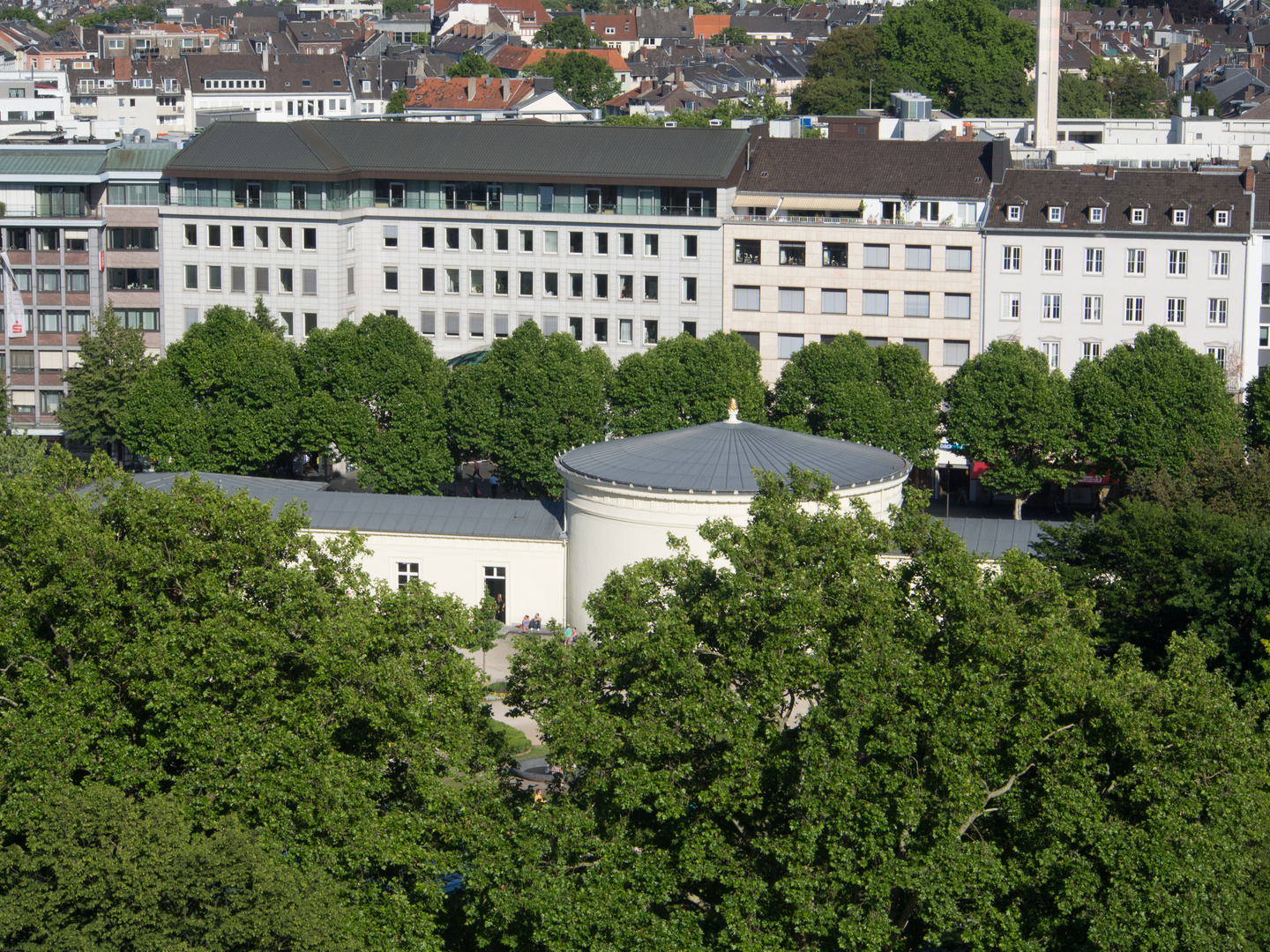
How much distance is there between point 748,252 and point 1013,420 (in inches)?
958

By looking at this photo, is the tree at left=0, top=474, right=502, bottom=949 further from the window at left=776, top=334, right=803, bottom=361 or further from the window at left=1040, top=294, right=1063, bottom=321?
the window at left=1040, top=294, right=1063, bottom=321

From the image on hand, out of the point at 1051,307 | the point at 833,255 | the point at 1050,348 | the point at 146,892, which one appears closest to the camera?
the point at 146,892

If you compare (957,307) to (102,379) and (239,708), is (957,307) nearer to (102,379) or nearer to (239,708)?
(102,379)

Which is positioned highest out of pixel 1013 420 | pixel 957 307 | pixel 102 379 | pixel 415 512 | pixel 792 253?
pixel 792 253

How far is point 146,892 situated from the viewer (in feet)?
136

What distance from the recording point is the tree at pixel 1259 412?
299 feet

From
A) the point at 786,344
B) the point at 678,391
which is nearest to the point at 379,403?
the point at 678,391

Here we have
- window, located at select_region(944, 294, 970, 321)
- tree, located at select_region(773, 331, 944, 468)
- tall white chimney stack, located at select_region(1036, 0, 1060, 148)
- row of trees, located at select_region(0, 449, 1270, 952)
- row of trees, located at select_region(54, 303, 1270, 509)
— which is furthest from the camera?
tall white chimney stack, located at select_region(1036, 0, 1060, 148)

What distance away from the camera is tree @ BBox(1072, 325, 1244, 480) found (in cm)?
8956

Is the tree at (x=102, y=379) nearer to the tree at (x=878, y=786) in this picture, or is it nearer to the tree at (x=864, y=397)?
the tree at (x=864, y=397)

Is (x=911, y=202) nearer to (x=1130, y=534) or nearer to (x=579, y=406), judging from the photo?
(x=579, y=406)

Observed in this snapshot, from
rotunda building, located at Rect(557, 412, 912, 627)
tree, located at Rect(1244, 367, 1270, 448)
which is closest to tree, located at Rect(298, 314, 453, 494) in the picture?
rotunda building, located at Rect(557, 412, 912, 627)

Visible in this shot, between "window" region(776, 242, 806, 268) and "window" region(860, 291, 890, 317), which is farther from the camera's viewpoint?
"window" region(776, 242, 806, 268)

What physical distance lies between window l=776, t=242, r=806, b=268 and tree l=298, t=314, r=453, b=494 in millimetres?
25145
